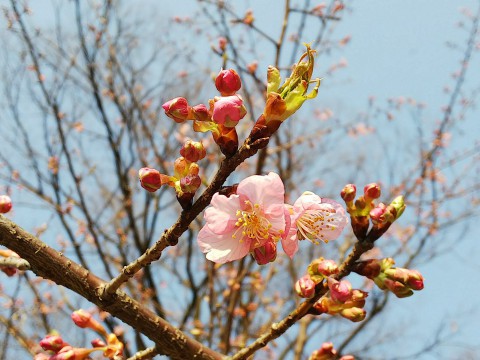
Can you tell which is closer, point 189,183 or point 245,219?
point 189,183

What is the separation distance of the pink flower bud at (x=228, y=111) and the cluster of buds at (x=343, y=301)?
1.67 feet

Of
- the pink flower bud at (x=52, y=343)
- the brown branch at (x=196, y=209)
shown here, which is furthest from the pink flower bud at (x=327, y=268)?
the pink flower bud at (x=52, y=343)

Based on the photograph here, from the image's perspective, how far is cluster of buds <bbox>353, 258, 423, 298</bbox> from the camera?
1255 millimetres

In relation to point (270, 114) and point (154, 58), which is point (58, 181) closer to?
point (154, 58)

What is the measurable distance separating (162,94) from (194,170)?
5.87m

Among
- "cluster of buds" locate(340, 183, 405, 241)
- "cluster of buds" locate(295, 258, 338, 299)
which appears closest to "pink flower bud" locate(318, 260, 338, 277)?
"cluster of buds" locate(295, 258, 338, 299)

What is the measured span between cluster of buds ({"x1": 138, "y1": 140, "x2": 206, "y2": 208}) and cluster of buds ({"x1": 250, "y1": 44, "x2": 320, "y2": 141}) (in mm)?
150

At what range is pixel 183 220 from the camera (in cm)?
108

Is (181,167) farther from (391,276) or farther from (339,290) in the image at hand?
(391,276)

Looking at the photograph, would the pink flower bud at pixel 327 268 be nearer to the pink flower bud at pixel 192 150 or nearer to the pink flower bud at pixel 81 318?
the pink flower bud at pixel 192 150

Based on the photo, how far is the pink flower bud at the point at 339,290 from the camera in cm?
123

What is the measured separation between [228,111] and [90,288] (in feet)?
2.04

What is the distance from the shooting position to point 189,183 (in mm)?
1073

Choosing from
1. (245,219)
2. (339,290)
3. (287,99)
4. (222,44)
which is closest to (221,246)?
(245,219)
